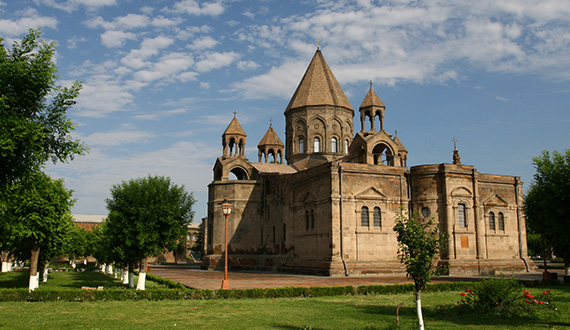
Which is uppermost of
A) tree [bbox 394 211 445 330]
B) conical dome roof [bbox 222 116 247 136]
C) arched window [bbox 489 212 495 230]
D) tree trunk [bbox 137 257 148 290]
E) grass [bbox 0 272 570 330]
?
conical dome roof [bbox 222 116 247 136]

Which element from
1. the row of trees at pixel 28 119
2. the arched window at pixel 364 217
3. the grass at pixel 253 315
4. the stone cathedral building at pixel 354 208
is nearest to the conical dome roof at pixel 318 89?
the stone cathedral building at pixel 354 208

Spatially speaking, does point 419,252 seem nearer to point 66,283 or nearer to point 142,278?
point 142,278

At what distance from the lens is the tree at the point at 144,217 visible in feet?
73.0

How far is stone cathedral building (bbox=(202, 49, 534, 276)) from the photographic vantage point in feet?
105

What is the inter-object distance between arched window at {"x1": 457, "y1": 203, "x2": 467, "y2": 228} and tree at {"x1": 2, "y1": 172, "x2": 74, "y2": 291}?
25.5m

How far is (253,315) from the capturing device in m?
13.7

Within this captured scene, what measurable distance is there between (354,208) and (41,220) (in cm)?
1957

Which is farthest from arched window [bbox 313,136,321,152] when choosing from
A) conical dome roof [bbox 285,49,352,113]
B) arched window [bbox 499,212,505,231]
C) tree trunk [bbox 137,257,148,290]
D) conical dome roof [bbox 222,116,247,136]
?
tree trunk [bbox 137,257,148,290]

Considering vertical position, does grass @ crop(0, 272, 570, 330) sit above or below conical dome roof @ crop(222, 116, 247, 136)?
below

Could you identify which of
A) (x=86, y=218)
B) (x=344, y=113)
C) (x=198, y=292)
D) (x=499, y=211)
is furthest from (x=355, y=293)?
(x=86, y=218)

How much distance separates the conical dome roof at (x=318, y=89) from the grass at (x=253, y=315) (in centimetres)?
2928

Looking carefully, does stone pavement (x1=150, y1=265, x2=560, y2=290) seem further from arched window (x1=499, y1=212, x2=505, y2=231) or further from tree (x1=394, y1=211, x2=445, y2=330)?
tree (x1=394, y1=211, x2=445, y2=330)

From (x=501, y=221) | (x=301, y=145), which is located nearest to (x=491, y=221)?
(x=501, y=221)

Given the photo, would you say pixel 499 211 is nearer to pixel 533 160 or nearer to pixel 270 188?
pixel 533 160
